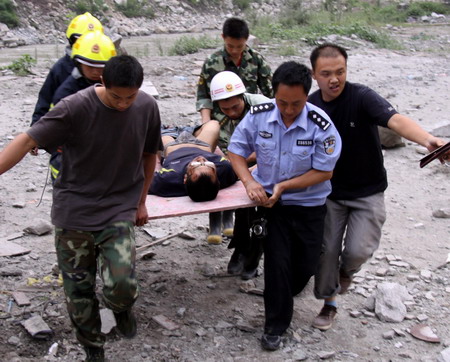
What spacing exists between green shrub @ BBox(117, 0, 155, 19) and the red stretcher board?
21.6 metres

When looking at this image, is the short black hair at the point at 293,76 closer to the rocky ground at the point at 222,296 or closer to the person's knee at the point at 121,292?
the person's knee at the point at 121,292

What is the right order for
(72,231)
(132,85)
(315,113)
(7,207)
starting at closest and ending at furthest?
1. (132,85)
2. (72,231)
3. (315,113)
4. (7,207)

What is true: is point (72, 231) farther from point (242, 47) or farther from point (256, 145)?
point (242, 47)

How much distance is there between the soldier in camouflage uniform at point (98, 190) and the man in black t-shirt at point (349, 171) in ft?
3.30

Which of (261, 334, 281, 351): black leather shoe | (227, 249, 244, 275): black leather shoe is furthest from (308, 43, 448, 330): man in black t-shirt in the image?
(227, 249, 244, 275): black leather shoe

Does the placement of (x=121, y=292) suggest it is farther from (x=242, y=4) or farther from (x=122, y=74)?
(x=242, y=4)

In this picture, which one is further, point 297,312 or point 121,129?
point 297,312

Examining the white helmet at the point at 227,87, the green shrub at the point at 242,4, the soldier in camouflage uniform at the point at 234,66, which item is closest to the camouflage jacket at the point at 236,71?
the soldier in camouflage uniform at the point at 234,66

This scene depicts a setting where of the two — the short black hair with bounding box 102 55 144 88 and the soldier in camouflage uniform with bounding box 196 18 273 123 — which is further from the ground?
the short black hair with bounding box 102 55 144 88

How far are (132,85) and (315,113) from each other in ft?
3.30

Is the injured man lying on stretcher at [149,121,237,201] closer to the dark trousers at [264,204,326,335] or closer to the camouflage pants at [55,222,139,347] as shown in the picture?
the dark trousers at [264,204,326,335]

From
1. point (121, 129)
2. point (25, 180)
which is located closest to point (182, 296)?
point (121, 129)

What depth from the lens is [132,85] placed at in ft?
9.53

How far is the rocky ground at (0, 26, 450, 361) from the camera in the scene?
3584mm
